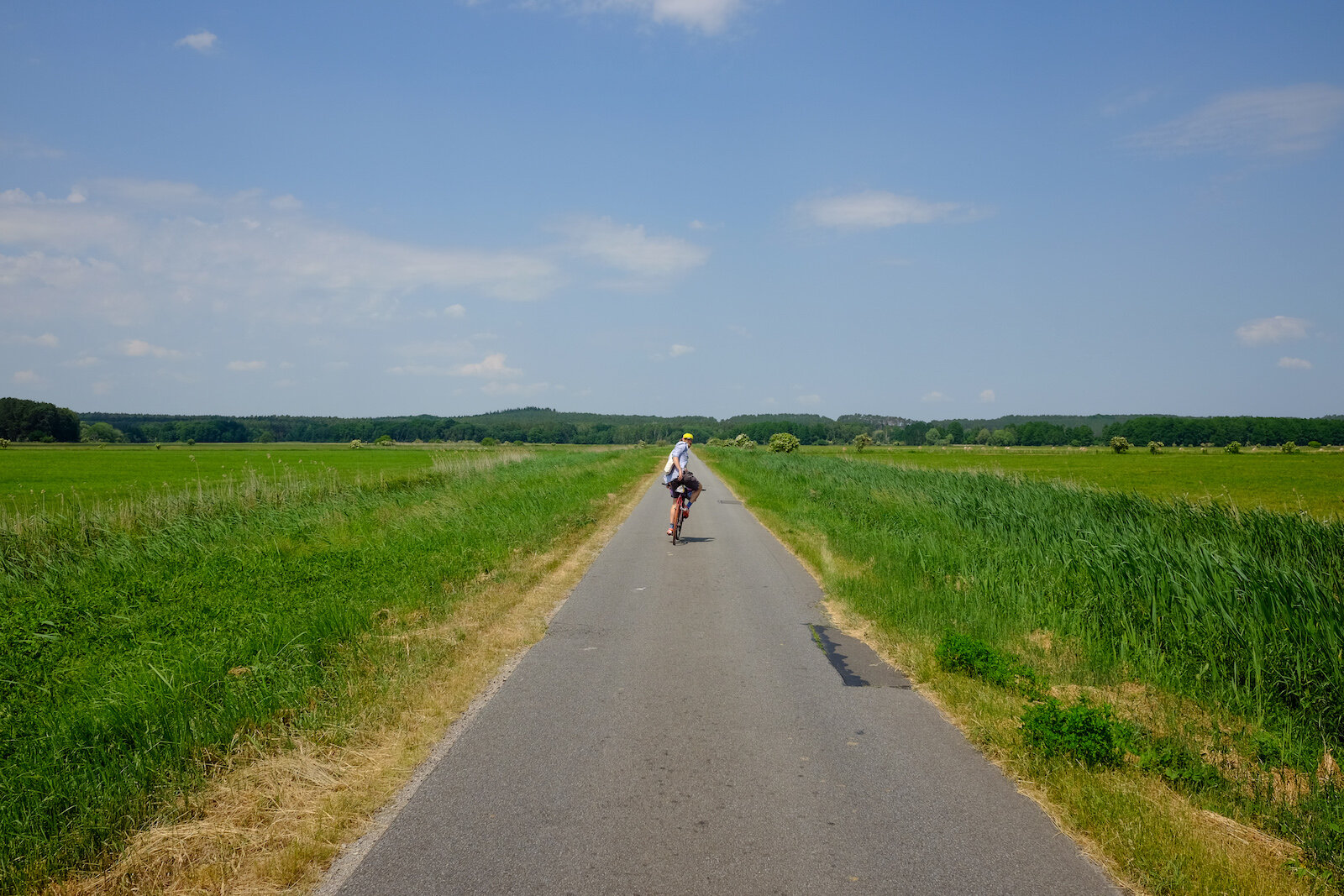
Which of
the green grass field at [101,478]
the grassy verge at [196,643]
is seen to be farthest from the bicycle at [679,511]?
the green grass field at [101,478]

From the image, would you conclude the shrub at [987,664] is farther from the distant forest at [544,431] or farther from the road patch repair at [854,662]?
the distant forest at [544,431]

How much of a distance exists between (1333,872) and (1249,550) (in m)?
6.89

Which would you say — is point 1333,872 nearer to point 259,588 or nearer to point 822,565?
point 822,565

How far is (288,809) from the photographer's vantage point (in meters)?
3.99

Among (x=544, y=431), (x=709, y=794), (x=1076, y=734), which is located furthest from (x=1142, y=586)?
→ (x=544, y=431)

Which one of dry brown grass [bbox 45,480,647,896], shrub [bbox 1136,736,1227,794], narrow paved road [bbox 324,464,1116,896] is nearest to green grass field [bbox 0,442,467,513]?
dry brown grass [bbox 45,480,647,896]

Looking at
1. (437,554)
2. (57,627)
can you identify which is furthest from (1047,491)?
(57,627)

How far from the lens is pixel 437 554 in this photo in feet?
37.7

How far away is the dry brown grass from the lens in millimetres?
3344

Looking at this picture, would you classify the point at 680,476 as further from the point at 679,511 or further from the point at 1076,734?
the point at 1076,734

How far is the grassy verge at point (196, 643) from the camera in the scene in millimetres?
4074

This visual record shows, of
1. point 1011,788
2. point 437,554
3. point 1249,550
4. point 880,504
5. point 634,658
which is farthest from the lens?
point 880,504

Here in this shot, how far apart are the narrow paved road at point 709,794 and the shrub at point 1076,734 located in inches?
16.5

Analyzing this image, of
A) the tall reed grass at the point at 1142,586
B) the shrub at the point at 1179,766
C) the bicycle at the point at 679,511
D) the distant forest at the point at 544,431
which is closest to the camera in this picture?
the shrub at the point at 1179,766
